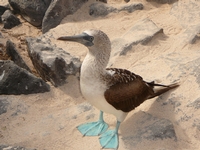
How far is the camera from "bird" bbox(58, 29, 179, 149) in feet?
12.2

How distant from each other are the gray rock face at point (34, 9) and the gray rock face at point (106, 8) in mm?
916

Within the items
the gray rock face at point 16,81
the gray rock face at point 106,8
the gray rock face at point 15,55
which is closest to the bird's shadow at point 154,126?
the gray rock face at point 16,81

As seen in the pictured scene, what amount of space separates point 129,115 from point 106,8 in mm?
2871

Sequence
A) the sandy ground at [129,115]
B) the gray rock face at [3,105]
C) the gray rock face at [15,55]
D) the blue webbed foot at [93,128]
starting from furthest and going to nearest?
the gray rock face at [15,55], the gray rock face at [3,105], the blue webbed foot at [93,128], the sandy ground at [129,115]

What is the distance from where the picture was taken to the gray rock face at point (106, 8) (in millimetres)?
6680

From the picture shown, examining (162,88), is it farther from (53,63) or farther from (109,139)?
(53,63)

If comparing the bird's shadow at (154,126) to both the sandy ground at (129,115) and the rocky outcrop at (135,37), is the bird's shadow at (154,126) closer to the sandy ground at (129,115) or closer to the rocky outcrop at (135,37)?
the sandy ground at (129,115)

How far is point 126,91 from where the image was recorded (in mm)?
3840

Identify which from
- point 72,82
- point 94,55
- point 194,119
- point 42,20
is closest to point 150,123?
point 194,119

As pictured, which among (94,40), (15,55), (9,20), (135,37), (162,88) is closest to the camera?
(94,40)

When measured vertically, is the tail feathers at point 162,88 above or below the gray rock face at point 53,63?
above

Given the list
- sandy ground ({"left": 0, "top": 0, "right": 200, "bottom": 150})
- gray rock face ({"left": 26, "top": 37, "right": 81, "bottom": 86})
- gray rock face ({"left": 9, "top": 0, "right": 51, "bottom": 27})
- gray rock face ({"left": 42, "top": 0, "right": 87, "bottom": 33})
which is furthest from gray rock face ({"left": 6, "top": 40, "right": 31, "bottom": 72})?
gray rock face ({"left": 9, "top": 0, "right": 51, "bottom": 27})

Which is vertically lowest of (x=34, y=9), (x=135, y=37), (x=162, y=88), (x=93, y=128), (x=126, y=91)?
(x=34, y=9)

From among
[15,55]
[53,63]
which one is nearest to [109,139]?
[53,63]
